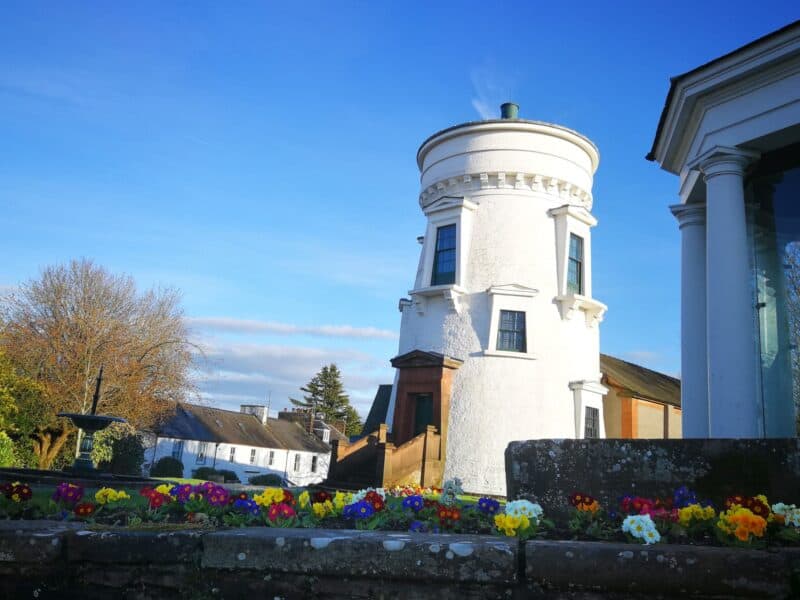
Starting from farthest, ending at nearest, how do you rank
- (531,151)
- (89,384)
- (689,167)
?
(89,384) < (531,151) < (689,167)

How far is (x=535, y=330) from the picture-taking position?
970 inches

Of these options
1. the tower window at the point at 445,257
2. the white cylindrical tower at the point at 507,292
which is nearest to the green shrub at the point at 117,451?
the white cylindrical tower at the point at 507,292

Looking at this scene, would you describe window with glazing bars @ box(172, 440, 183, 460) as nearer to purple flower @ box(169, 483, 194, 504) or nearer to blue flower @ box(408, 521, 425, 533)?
purple flower @ box(169, 483, 194, 504)

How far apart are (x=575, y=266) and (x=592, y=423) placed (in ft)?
19.2

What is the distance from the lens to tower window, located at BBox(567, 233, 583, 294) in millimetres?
25672

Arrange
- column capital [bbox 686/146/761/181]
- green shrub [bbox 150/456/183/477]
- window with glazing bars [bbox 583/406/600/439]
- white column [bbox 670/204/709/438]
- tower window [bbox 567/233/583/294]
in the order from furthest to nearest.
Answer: green shrub [bbox 150/456/183/477], tower window [bbox 567/233/583/294], window with glazing bars [bbox 583/406/600/439], white column [bbox 670/204/709/438], column capital [bbox 686/146/761/181]

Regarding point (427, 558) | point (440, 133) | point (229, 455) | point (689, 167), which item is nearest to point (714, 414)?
point (689, 167)

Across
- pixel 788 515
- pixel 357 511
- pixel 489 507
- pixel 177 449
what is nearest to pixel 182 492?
pixel 357 511

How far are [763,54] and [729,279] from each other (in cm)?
327

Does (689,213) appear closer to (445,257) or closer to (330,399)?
(445,257)

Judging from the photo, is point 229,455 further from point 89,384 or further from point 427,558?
point 427,558

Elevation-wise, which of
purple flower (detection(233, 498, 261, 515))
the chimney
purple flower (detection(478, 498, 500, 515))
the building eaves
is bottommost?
purple flower (detection(233, 498, 261, 515))

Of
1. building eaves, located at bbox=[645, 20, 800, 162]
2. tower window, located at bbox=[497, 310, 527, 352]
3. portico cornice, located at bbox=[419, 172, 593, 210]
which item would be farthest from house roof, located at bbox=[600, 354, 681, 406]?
building eaves, located at bbox=[645, 20, 800, 162]

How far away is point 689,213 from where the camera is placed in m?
12.4
